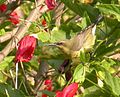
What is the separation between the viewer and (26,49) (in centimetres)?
141

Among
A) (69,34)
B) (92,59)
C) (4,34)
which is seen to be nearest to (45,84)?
(4,34)

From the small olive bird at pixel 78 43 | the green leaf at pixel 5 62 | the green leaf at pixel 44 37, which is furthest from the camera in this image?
the green leaf at pixel 5 62

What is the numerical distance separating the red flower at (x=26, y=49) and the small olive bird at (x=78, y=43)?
0.20 metres

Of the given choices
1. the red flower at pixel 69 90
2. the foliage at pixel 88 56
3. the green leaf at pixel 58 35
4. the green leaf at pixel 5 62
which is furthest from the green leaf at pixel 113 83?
the green leaf at pixel 5 62

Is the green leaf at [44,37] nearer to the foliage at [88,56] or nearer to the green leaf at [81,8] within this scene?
the foliage at [88,56]

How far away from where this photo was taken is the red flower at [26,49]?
1.39 metres

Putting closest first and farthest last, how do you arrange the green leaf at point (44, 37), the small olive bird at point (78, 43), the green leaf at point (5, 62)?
the small olive bird at point (78, 43)
the green leaf at point (44, 37)
the green leaf at point (5, 62)

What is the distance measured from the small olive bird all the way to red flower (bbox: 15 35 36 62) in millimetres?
197

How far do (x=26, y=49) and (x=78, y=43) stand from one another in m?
0.28

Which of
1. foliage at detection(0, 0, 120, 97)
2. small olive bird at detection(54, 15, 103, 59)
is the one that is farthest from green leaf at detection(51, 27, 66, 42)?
small olive bird at detection(54, 15, 103, 59)

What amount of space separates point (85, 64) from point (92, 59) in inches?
2.1

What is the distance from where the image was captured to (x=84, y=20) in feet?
4.53

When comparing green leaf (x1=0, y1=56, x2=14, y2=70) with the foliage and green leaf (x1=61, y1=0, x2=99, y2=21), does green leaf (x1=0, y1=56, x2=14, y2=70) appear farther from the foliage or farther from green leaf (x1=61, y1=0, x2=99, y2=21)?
green leaf (x1=61, y1=0, x2=99, y2=21)

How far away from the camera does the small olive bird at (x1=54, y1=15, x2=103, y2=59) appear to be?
118cm
